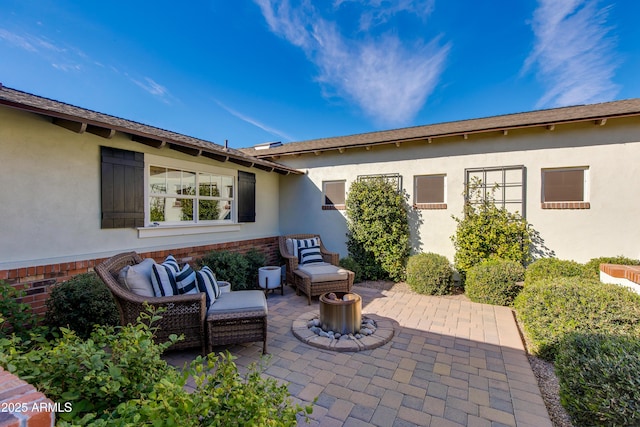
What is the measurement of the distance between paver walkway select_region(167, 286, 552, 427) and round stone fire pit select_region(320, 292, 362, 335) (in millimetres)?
413

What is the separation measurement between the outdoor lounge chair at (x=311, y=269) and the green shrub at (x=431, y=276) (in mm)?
1733

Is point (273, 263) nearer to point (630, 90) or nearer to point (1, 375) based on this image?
point (1, 375)

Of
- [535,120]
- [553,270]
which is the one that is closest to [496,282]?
[553,270]

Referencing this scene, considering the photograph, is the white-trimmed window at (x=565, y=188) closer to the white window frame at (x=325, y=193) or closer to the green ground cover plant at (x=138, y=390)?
the white window frame at (x=325, y=193)

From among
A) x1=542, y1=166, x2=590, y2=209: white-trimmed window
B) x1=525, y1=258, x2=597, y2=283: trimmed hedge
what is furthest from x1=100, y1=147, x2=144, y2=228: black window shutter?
x1=542, y1=166, x2=590, y2=209: white-trimmed window

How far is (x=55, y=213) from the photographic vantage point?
3.97 meters

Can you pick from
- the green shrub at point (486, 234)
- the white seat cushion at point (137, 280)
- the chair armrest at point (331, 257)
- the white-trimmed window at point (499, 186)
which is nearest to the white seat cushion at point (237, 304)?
the white seat cushion at point (137, 280)

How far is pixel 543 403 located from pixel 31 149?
269 inches

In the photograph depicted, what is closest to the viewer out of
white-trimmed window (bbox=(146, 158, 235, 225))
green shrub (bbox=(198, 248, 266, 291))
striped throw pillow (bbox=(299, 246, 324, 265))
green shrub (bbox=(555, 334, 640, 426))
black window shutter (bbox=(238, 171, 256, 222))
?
green shrub (bbox=(555, 334, 640, 426))

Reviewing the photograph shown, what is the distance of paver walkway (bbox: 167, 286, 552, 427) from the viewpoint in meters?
2.46

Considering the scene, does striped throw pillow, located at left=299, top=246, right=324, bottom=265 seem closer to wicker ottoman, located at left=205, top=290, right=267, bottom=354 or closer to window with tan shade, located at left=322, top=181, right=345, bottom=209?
window with tan shade, located at left=322, top=181, right=345, bottom=209

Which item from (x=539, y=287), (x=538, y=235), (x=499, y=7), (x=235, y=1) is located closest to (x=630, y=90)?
(x=499, y=7)

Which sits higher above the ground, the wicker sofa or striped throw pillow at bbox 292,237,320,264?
striped throw pillow at bbox 292,237,320,264

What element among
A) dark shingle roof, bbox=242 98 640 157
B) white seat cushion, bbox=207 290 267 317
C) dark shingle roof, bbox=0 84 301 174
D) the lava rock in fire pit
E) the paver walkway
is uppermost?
dark shingle roof, bbox=242 98 640 157
